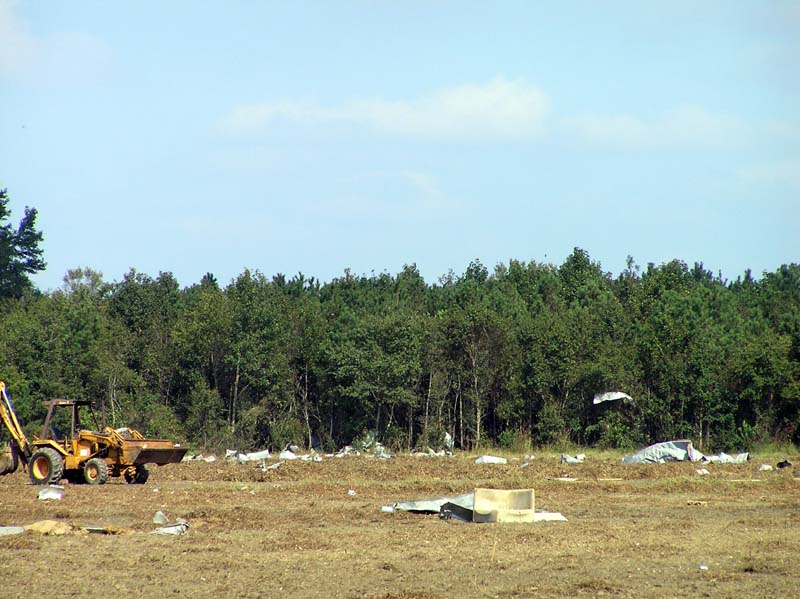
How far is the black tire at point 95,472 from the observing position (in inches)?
961

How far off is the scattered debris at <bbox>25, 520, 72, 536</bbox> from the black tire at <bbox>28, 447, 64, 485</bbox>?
9.22 m

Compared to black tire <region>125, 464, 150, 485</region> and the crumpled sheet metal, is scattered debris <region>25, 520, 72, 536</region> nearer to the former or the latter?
black tire <region>125, 464, 150, 485</region>

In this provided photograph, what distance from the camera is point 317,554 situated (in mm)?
13648

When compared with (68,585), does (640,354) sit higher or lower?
higher

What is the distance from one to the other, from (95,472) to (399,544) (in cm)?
1264

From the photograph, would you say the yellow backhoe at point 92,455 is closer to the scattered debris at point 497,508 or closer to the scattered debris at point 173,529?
the scattered debris at point 173,529

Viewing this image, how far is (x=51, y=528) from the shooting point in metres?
15.3

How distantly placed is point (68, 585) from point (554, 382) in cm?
3682

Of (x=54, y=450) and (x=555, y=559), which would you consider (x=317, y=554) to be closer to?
(x=555, y=559)

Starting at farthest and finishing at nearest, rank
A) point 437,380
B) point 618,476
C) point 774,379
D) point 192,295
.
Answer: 1. point 192,295
2. point 437,380
3. point 774,379
4. point 618,476

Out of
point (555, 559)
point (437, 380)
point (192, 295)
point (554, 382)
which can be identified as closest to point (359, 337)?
point (437, 380)

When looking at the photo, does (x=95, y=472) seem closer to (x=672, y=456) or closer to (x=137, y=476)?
(x=137, y=476)

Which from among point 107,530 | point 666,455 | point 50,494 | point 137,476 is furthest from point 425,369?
point 107,530

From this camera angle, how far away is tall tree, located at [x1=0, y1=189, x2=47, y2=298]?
270 ft
